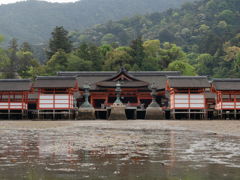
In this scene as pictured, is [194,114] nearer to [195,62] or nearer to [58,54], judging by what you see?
[58,54]

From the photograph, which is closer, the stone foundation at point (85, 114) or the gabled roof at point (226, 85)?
the stone foundation at point (85, 114)

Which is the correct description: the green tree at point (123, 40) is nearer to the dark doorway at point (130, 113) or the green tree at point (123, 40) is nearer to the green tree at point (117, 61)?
the green tree at point (117, 61)

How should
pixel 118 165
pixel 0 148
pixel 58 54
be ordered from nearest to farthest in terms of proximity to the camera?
pixel 118 165 < pixel 0 148 < pixel 58 54

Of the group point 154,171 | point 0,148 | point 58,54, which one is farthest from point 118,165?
point 58,54

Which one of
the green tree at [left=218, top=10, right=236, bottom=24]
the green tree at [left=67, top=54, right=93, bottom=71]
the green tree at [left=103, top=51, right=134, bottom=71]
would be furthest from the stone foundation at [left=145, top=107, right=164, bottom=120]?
the green tree at [left=218, top=10, right=236, bottom=24]

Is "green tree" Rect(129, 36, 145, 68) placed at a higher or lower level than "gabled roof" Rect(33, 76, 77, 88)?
higher

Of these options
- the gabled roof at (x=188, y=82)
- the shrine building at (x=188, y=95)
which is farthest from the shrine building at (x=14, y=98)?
the shrine building at (x=188, y=95)

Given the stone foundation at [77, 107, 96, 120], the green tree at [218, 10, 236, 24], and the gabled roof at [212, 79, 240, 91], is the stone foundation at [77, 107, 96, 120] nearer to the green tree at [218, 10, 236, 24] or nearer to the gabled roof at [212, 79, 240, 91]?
the gabled roof at [212, 79, 240, 91]

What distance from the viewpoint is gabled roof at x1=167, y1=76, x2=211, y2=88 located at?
44.4m

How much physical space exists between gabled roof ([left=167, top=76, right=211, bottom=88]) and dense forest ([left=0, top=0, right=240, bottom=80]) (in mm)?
9461

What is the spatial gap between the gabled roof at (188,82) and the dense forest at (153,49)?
31.0 feet

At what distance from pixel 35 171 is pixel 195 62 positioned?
122117 mm

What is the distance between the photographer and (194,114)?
1796 inches

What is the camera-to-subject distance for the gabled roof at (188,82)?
146 ft
